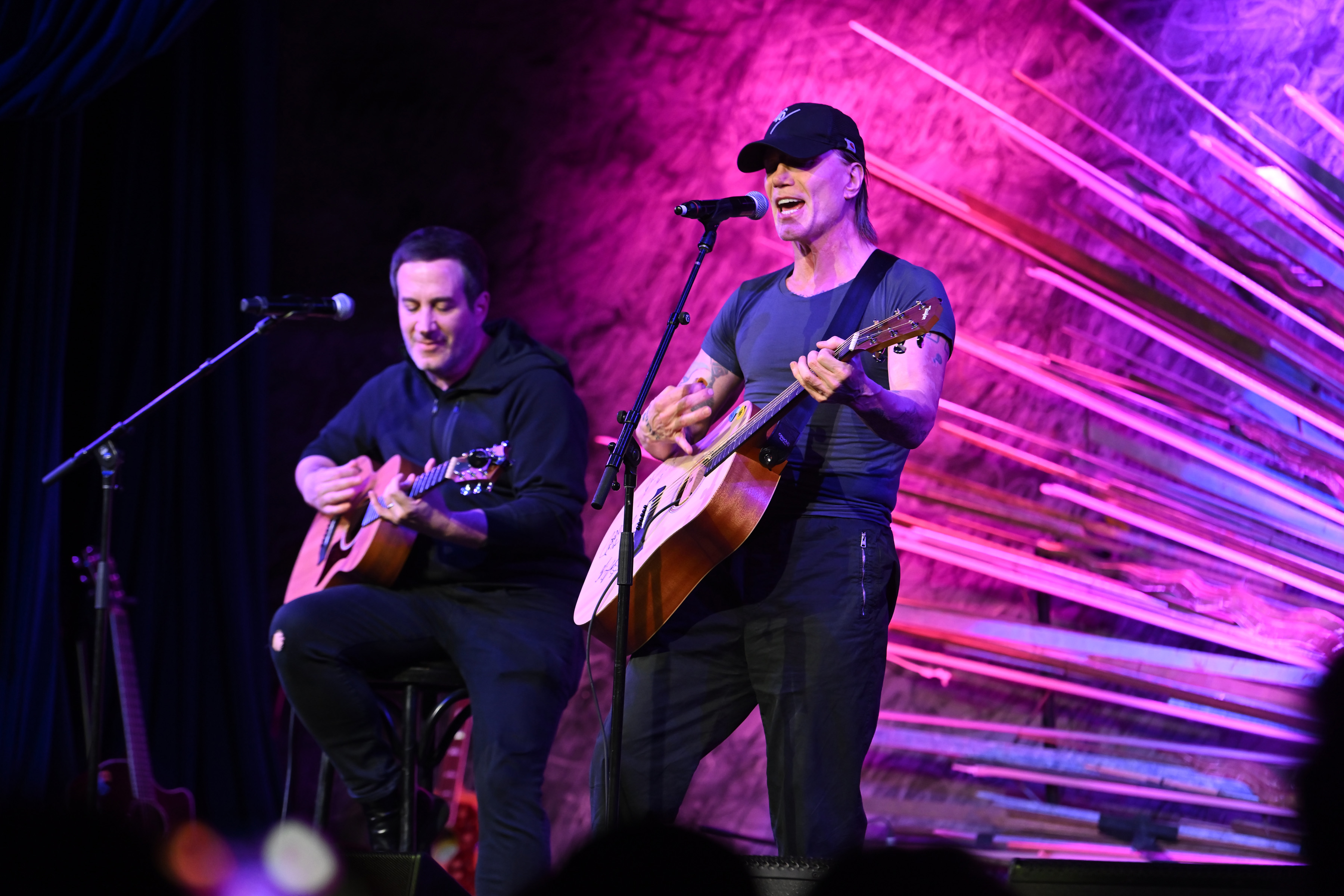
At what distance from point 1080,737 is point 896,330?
227cm

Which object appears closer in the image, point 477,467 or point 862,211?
point 862,211

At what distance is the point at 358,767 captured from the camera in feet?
10.8

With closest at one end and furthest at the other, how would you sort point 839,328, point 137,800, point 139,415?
point 839,328, point 139,415, point 137,800

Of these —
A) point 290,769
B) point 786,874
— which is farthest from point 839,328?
point 290,769

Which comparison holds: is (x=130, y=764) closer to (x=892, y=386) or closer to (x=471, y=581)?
(x=471, y=581)

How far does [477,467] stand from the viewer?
3434 mm

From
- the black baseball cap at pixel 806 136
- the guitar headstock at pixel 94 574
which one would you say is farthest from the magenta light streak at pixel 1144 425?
the guitar headstock at pixel 94 574

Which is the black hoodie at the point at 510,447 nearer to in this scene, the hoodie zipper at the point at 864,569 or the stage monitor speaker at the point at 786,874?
the hoodie zipper at the point at 864,569

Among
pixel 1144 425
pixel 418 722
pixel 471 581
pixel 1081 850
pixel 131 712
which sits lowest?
pixel 1081 850

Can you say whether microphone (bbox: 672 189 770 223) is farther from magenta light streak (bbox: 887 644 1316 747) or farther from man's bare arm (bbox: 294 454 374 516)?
magenta light streak (bbox: 887 644 1316 747)

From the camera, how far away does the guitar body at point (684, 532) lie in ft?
8.29

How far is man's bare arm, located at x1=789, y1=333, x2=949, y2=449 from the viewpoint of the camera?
226 centimetres

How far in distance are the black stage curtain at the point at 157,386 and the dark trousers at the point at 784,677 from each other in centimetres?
237

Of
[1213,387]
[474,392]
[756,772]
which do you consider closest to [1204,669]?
[1213,387]
